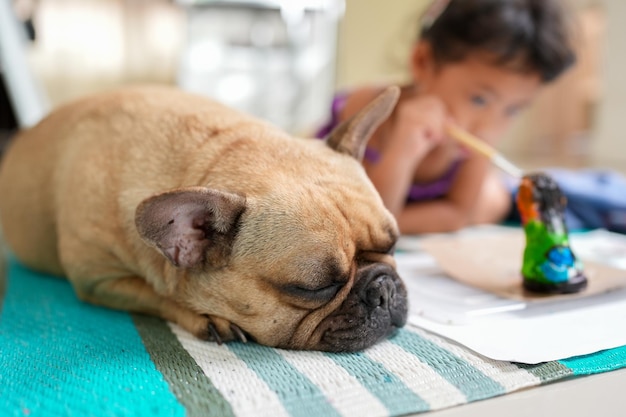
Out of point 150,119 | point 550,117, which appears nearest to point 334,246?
point 150,119

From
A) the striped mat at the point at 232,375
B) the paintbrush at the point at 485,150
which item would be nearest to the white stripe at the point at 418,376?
the striped mat at the point at 232,375

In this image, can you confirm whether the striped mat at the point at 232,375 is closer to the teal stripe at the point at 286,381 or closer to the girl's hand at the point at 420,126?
the teal stripe at the point at 286,381

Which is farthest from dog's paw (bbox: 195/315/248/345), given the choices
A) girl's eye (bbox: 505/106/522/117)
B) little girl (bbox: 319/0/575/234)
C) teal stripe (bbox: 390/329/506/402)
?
girl's eye (bbox: 505/106/522/117)

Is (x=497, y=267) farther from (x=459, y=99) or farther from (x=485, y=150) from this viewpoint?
(x=459, y=99)

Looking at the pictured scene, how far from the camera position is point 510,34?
5.10 ft

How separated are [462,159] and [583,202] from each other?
1.18 ft

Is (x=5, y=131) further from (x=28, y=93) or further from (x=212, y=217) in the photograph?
(x=212, y=217)

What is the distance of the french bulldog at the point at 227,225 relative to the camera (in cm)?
75

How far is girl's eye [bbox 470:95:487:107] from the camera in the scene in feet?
5.00

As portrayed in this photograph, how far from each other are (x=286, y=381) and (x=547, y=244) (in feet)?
1.69

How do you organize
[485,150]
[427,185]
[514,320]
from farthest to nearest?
[427,185]
[485,150]
[514,320]

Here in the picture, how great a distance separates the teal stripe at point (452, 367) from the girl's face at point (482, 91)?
2.79 ft

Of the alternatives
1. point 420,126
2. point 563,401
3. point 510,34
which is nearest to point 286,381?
point 563,401

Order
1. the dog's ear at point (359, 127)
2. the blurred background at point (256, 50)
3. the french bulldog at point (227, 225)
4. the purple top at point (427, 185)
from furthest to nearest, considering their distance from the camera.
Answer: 1. the blurred background at point (256, 50)
2. the purple top at point (427, 185)
3. the dog's ear at point (359, 127)
4. the french bulldog at point (227, 225)
